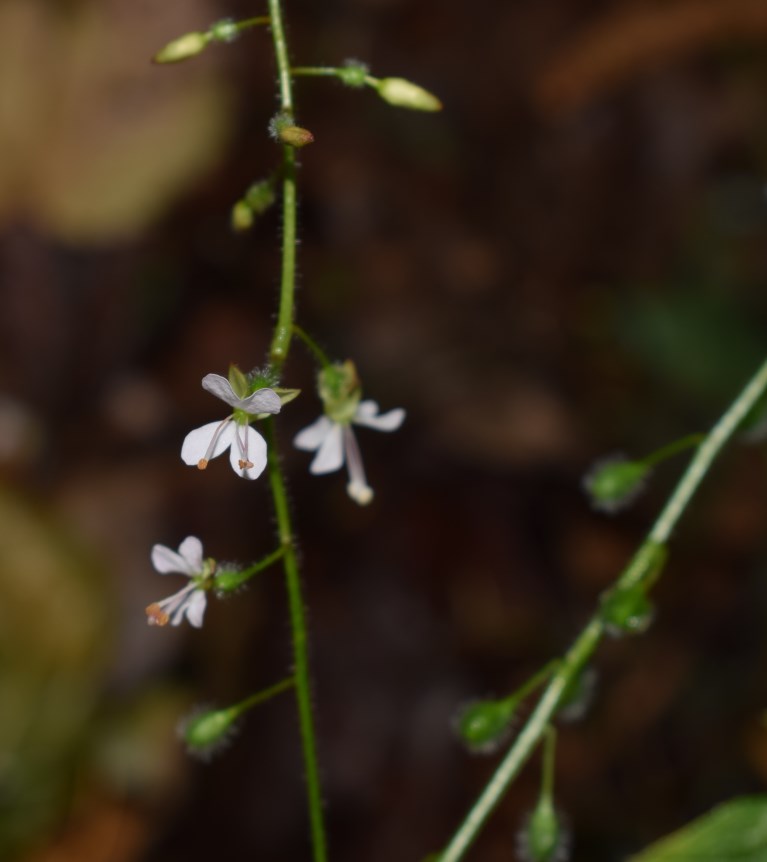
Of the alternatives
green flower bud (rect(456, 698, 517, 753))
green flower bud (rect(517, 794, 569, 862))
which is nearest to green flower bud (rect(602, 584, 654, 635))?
green flower bud (rect(456, 698, 517, 753))

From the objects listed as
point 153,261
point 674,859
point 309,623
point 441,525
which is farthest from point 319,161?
point 674,859

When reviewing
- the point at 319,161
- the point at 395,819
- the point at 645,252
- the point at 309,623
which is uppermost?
the point at 319,161

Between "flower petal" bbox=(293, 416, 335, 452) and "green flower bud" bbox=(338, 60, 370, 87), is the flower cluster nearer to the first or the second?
"flower petal" bbox=(293, 416, 335, 452)

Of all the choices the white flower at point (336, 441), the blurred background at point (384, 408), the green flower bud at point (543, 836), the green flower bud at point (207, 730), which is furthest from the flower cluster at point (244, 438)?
the blurred background at point (384, 408)

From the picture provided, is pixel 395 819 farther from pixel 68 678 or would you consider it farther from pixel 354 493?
pixel 354 493

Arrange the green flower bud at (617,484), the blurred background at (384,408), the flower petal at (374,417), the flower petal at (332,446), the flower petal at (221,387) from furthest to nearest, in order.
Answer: the blurred background at (384,408) < the green flower bud at (617,484) < the flower petal at (332,446) < the flower petal at (374,417) < the flower petal at (221,387)

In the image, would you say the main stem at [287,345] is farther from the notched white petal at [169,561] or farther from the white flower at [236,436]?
the notched white petal at [169,561]
